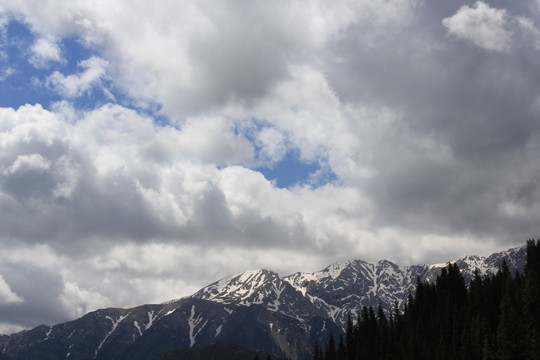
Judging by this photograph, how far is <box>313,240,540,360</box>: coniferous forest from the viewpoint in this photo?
477 feet

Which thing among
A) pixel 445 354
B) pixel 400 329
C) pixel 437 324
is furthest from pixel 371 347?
pixel 445 354

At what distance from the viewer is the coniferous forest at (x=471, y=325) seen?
14543 centimetres

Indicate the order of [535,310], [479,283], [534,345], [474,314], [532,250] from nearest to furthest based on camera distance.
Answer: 1. [534,345]
2. [535,310]
3. [474,314]
4. [479,283]
5. [532,250]

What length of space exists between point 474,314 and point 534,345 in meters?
32.6

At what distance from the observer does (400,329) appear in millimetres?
191625

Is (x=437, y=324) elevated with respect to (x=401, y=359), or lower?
elevated

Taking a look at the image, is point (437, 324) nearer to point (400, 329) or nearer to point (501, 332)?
point (400, 329)

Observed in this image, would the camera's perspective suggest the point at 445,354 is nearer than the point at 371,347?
Yes

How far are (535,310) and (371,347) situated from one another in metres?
57.0

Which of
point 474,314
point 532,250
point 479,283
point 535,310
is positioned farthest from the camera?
point 532,250

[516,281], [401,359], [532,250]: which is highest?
[532,250]

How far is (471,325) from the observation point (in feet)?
515

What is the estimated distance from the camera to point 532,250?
647 ft

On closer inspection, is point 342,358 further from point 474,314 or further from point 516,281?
point 516,281
